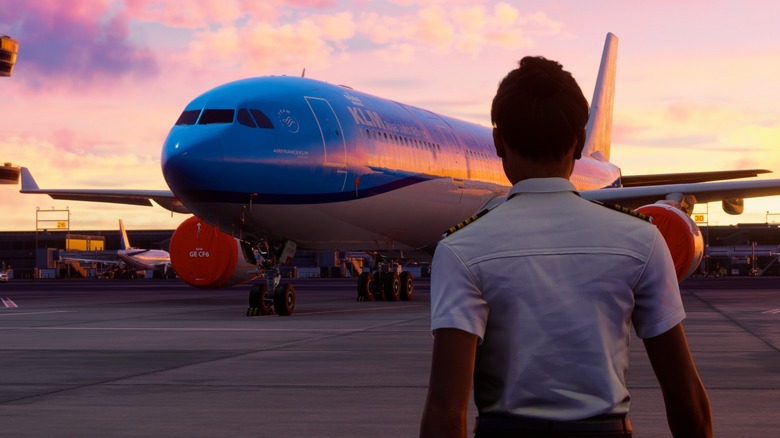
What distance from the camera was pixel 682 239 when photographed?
21.3m

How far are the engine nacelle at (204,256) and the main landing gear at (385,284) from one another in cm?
305

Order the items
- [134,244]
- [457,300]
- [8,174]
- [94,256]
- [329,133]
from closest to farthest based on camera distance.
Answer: [457,300]
[329,133]
[8,174]
[94,256]
[134,244]

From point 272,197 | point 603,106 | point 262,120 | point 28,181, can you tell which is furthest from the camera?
point 603,106

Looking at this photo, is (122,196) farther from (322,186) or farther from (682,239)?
(682,239)

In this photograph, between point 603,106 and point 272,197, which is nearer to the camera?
point 272,197

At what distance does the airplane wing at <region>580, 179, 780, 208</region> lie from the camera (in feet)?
81.5

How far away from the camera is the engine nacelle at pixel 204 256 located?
2397cm

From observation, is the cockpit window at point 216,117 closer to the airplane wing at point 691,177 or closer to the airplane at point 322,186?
the airplane at point 322,186

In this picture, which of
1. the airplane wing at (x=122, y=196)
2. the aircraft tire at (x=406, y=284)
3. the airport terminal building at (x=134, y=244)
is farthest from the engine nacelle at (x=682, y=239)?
the airport terminal building at (x=134, y=244)

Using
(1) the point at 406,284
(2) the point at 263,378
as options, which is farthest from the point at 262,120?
(2) the point at 263,378

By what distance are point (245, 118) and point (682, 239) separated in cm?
889

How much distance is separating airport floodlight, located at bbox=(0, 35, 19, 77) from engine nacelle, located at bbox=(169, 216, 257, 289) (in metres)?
67.2

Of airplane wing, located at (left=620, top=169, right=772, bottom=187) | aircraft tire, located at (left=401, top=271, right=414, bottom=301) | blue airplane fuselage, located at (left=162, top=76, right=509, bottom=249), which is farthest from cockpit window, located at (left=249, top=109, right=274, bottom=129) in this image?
airplane wing, located at (left=620, top=169, right=772, bottom=187)

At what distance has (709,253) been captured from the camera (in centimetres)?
12062
